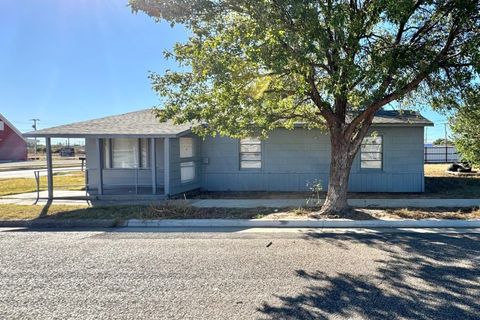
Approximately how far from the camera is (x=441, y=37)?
8398 millimetres

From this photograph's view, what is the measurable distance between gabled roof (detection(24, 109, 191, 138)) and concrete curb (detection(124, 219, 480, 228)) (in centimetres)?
414

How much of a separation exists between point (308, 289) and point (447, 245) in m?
3.53

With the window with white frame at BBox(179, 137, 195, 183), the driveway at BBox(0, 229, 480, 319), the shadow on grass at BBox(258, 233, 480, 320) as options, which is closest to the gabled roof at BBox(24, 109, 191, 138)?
the window with white frame at BBox(179, 137, 195, 183)

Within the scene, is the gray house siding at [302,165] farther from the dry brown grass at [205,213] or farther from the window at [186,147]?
the dry brown grass at [205,213]

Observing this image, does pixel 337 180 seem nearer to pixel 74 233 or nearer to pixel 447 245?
pixel 447 245

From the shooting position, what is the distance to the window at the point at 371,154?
45.6 feet

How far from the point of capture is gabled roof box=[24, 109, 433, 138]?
40.8 feet

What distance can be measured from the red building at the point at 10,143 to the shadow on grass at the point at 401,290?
5361cm

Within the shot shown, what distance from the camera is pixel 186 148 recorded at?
13953 millimetres

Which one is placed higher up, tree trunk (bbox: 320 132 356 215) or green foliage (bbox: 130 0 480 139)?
green foliage (bbox: 130 0 480 139)

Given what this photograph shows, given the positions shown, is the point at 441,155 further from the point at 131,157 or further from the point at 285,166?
the point at 131,157

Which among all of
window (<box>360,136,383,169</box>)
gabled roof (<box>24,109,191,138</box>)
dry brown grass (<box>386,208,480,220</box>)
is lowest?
dry brown grass (<box>386,208,480,220</box>)

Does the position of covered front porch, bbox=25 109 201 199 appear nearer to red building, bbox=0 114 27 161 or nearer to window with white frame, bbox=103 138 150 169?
window with white frame, bbox=103 138 150 169

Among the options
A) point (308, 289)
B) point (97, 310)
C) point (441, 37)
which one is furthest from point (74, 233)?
point (441, 37)
